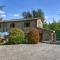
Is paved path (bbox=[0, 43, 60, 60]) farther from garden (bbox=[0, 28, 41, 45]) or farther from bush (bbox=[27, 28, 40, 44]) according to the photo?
bush (bbox=[27, 28, 40, 44])

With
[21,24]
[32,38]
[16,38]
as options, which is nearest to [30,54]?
[16,38]

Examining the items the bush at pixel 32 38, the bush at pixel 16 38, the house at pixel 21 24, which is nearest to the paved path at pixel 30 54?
the bush at pixel 16 38

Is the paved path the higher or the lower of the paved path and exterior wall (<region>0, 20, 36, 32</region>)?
the lower

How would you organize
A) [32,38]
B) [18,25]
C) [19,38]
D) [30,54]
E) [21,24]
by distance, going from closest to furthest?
1. [30,54]
2. [19,38]
3. [32,38]
4. [21,24]
5. [18,25]

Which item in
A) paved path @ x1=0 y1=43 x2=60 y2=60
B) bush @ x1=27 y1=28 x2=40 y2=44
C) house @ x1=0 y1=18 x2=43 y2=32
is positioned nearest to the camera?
paved path @ x1=0 y1=43 x2=60 y2=60

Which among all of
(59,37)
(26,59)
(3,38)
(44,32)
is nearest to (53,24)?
(59,37)

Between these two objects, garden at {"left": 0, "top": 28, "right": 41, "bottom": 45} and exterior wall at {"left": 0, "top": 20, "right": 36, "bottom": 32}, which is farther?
exterior wall at {"left": 0, "top": 20, "right": 36, "bottom": 32}

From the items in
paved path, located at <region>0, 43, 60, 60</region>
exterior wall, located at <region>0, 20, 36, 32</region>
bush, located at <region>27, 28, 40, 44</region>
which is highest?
exterior wall, located at <region>0, 20, 36, 32</region>

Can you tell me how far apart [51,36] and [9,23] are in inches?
513

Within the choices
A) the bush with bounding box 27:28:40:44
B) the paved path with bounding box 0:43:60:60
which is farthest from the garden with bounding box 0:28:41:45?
the paved path with bounding box 0:43:60:60

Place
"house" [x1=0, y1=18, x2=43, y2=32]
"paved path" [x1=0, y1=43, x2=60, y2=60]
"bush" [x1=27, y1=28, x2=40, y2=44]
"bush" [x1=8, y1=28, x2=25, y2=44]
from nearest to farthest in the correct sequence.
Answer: "paved path" [x1=0, y1=43, x2=60, y2=60] → "bush" [x1=8, y1=28, x2=25, y2=44] → "bush" [x1=27, y1=28, x2=40, y2=44] → "house" [x1=0, y1=18, x2=43, y2=32]

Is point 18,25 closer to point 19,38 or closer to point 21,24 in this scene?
point 21,24

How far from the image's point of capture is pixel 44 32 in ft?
141

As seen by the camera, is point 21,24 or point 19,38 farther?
point 21,24
